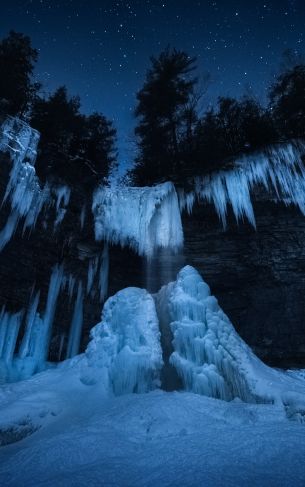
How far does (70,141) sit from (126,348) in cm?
926

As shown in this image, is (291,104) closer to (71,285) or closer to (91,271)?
(91,271)

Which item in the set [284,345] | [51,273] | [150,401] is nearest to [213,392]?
[150,401]

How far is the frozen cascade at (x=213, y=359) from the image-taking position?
5.77 m

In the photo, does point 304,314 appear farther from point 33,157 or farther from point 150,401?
point 33,157

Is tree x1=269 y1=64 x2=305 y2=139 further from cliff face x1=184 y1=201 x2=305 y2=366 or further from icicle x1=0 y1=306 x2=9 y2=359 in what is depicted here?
Result: icicle x1=0 y1=306 x2=9 y2=359

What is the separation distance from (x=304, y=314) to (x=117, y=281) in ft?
21.7

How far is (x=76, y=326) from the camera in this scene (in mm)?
10492

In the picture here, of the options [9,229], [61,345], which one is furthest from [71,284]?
[9,229]

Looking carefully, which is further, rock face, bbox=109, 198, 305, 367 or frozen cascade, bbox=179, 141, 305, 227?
frozen cascade, bbox=179, 141, 305, 227

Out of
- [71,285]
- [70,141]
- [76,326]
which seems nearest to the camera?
[76,326]

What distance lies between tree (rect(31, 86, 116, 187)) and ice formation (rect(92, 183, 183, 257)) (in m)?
1.00

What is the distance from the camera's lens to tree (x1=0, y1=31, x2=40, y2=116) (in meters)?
10.6

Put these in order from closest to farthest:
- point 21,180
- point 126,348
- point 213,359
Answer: point 213,359 → point 126,348 → point 21,180

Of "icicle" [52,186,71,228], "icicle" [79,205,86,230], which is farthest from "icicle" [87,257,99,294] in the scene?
"icicle" [52,186,71,228]
